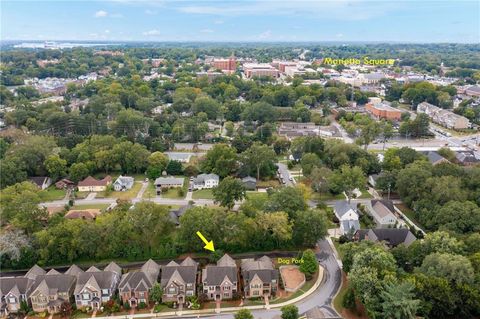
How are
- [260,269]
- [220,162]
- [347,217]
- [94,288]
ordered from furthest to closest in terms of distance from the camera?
1. [220,162]
2. [347,217]
3. [260,269]
4. [94,288]

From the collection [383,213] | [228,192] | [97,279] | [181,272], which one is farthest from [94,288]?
[383,213]

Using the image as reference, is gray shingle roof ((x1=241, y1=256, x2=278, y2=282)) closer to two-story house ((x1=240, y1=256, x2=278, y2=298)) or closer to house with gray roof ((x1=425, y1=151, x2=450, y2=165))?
two-story house ((x1=240, y1=256, x2=278, y2=298))

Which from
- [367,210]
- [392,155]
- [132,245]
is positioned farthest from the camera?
[392,155]

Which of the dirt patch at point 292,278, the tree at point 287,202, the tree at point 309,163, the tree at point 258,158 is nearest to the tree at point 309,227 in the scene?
the tree at point 287,202

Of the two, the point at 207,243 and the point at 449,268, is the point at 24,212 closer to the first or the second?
the point at 207,243

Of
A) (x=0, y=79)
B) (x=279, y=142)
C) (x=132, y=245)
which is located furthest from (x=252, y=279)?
(x=0, y=79)

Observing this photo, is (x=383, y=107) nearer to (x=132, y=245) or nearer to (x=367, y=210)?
(x=367, y=210)
